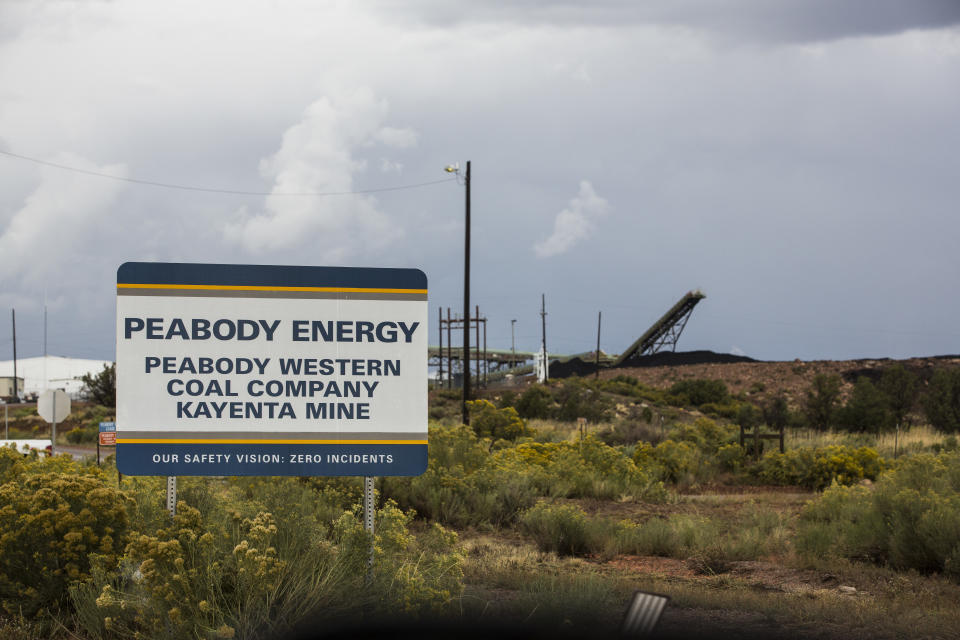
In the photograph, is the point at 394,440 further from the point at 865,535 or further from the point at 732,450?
the point at 732,450

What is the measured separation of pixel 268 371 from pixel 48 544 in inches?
87.3

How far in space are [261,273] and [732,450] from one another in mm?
19540

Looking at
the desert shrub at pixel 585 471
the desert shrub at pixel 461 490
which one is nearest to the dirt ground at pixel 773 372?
the desert shrub at pixel 585 471

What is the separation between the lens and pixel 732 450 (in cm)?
2500

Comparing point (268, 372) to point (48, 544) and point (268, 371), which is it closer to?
point (268, 371)

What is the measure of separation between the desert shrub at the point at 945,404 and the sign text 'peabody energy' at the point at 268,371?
34056mm

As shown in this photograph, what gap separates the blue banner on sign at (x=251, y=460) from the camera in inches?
306

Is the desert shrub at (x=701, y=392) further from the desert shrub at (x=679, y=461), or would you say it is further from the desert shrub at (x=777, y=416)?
the desert shrub at (x=679, y=461)

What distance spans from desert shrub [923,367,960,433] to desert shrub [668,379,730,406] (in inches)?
729

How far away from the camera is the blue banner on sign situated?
306 inches

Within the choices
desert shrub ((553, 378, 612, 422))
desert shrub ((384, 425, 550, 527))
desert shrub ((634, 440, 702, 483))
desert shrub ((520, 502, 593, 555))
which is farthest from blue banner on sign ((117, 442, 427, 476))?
desert shrub ((553, 378, 612, 422))

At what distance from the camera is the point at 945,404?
121 ft

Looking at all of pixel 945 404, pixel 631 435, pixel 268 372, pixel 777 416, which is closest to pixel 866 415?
pixel 945 404

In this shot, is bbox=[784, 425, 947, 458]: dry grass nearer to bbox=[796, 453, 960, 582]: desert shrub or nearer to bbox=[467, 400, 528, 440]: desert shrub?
bbox=[467, 400, 528, 440]: desert shrub
